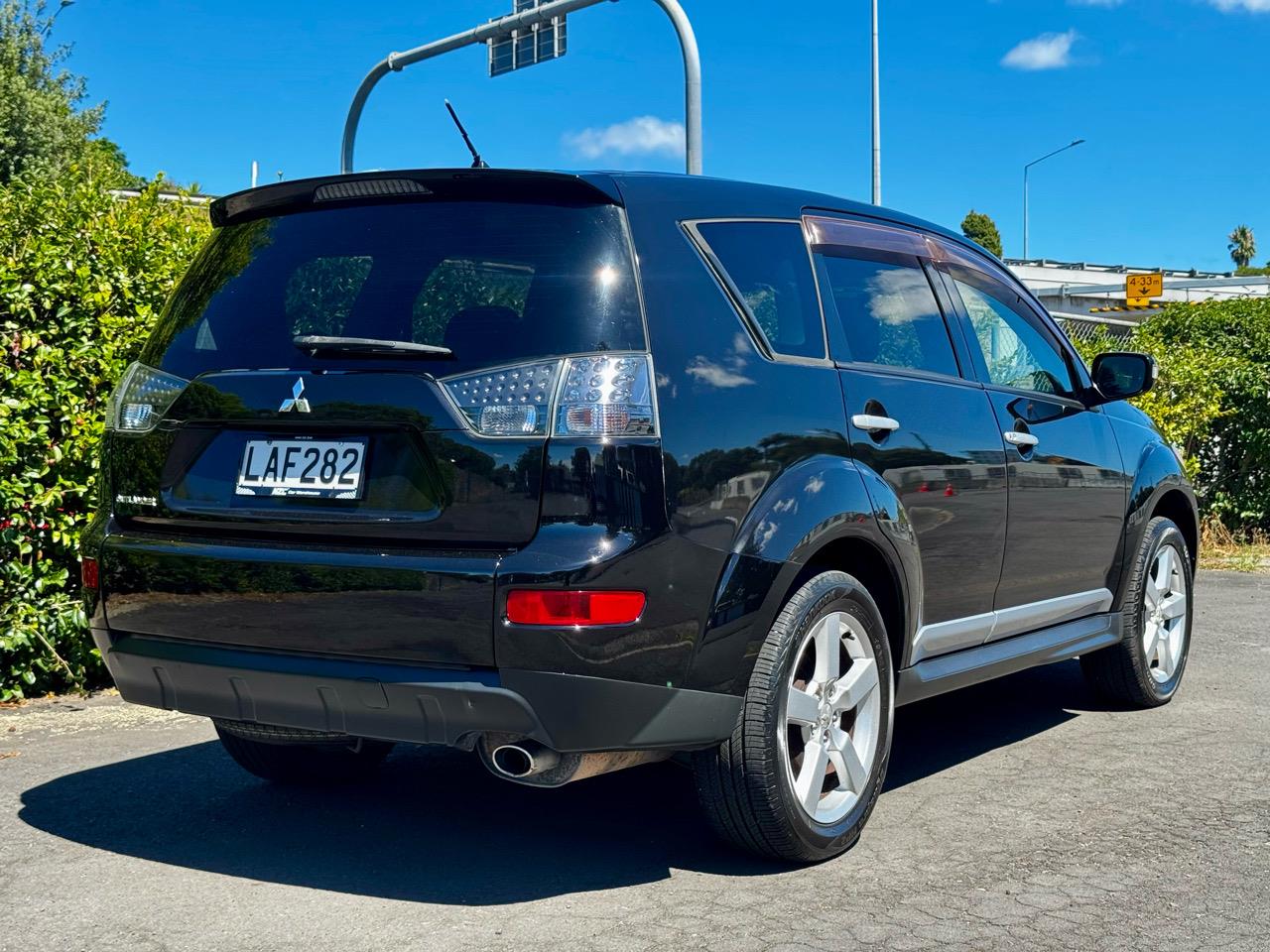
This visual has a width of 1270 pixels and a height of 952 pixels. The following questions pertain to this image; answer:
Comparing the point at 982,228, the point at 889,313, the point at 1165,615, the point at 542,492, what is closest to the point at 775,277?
the point at 889,313

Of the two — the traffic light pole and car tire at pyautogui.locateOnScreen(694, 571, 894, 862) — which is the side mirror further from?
the traffic light pole

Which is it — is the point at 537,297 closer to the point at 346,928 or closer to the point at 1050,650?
the point at 346,928

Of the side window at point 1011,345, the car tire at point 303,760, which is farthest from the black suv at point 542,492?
the side window at point 1011,345

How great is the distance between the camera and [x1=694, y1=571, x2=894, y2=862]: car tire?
12.3 feet

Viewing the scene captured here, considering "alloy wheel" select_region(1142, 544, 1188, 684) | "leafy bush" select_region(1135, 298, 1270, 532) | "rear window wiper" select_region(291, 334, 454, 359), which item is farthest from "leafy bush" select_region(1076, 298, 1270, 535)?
"rear window wiper" select_region(291, 334, 454, 359)

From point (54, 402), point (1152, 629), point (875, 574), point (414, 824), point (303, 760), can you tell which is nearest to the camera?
point (875, 574)

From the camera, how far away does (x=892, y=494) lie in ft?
14.0

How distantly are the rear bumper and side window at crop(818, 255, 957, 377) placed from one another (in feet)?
4.42

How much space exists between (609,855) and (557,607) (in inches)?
44.0

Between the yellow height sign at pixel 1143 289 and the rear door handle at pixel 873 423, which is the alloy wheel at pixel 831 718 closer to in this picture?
the rear door handle at pixel 873 423

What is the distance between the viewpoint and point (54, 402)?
19.5 feet

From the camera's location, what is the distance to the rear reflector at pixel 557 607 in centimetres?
337

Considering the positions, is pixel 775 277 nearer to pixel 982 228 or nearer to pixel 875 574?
pixel 875 574

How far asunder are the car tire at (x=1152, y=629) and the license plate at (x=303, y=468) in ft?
11.7
